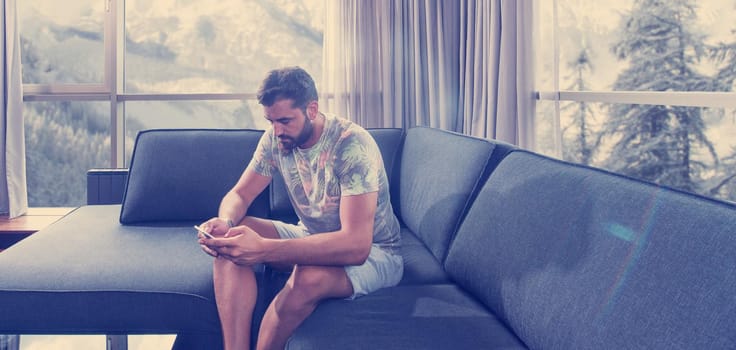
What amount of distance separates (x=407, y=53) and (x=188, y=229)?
6.35ft

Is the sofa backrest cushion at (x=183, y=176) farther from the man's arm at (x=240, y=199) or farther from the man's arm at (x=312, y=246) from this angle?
the man's arm at (x=312, y=246)

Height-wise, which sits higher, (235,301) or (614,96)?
(614,96)

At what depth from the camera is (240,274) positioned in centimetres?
190

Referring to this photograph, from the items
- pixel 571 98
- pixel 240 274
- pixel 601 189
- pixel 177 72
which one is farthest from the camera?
pixel 177 72

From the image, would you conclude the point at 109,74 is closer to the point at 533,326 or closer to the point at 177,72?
the point at 177,72

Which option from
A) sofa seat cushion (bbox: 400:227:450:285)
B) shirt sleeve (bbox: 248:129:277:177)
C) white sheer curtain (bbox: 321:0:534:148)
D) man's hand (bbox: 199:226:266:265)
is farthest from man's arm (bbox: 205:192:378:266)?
white sheer curtain (bbox: 321:0:534:148)

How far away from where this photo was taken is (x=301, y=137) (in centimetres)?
204

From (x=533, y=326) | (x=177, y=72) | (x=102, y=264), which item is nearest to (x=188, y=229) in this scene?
(x=102, y=264)

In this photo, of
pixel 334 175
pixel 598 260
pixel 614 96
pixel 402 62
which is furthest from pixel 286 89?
pixel 402 62

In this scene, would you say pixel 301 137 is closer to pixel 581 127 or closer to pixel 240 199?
pixel 240 199

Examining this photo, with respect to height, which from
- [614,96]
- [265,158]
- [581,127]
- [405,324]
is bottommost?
[405,324]

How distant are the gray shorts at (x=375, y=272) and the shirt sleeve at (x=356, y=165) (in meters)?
0.20

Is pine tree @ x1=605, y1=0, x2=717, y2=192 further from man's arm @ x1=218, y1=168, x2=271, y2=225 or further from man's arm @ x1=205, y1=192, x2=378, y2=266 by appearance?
man's arm @ x1=205, y1=192, x2=378, y2=266

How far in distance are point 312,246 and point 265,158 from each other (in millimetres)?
571
